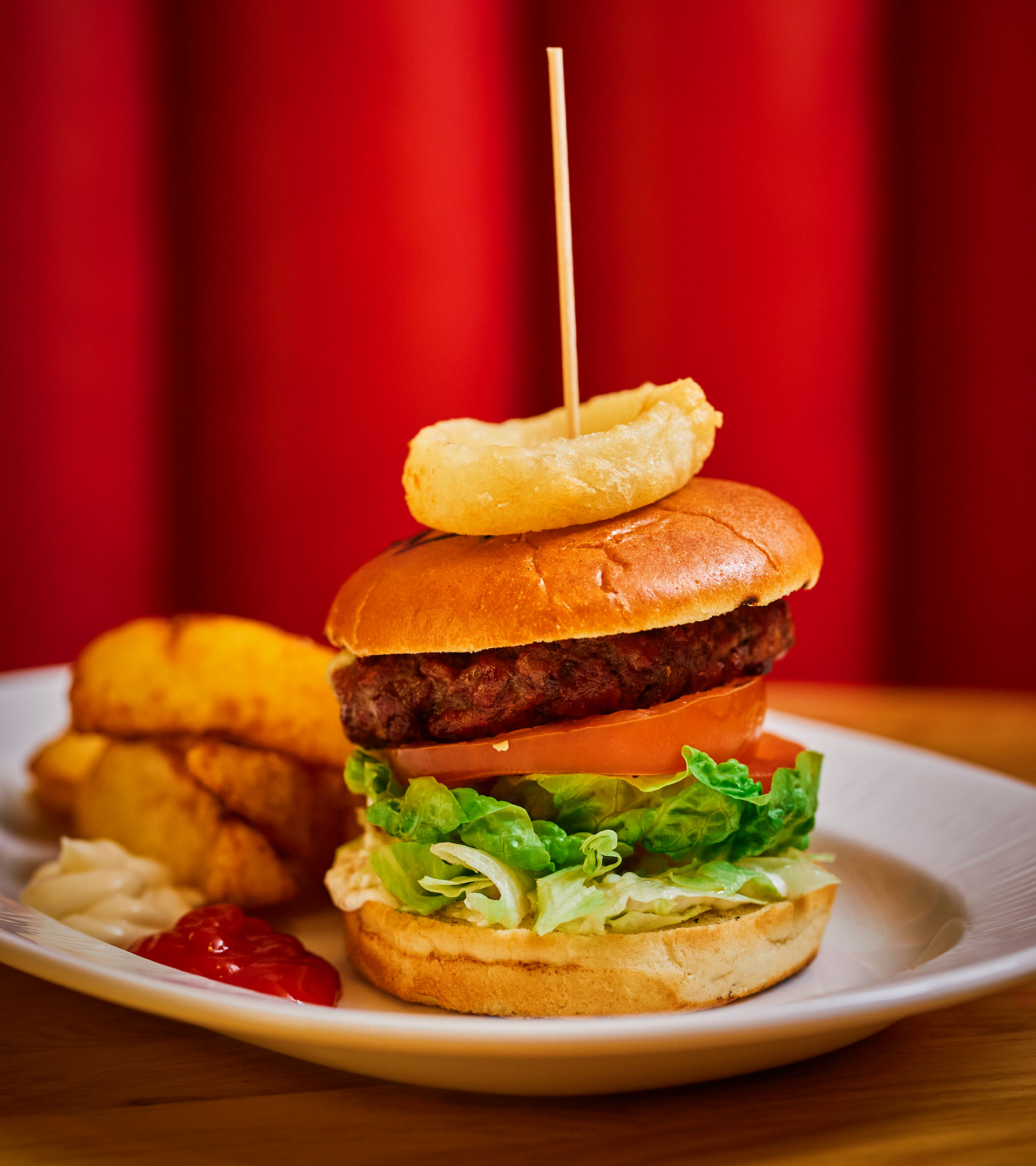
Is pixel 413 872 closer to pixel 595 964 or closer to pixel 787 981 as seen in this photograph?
pixel 595 964

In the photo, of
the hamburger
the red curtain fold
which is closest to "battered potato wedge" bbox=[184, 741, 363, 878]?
the hamburger

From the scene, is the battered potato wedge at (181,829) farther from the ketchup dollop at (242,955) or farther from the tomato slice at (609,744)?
the tomato slice at (609,744)

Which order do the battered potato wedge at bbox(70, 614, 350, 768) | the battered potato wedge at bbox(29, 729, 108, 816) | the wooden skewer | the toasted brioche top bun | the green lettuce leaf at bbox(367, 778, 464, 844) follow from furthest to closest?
the battered potato wedge at bbox(29, 729, 108, 816) → the battered potato wedge at bbox(70, 614, 350, 768) → the wooden skewer → the green lettuce leaf at bbox(367, 778, 464, 844) → the toasted brioche top bun

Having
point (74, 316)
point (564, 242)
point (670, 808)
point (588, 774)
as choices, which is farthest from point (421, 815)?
point (74, 316)

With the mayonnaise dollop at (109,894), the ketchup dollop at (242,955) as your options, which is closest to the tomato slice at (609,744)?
the ketchup dollop at (242,955)

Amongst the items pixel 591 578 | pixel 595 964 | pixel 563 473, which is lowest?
pixel 595 964

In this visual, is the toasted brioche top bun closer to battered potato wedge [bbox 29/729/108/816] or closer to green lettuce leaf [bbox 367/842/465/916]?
green lettuce leaf [bbox 367/842/465/916]

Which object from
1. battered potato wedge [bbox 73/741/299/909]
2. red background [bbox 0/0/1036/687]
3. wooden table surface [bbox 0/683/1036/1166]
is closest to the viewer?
wooden table surface [bbox 0/683/1036/1166]
